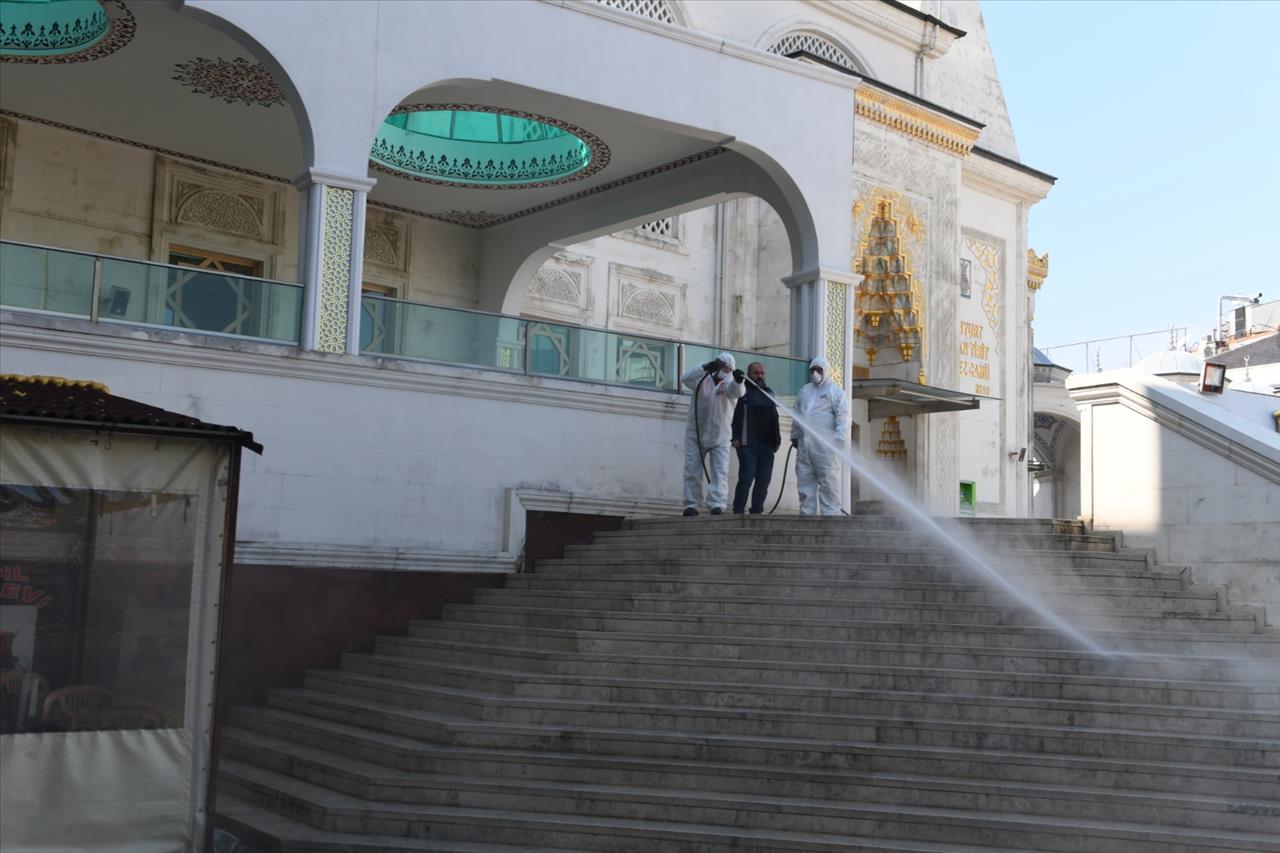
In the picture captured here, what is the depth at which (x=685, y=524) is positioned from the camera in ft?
38.5

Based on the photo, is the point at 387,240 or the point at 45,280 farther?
the point at 387,240

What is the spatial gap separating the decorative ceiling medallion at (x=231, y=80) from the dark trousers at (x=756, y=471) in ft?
19.2

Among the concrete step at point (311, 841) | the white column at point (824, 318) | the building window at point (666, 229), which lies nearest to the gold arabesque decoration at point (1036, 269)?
the building window at point (666, 229)

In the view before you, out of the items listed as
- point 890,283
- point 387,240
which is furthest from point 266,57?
point 890,283

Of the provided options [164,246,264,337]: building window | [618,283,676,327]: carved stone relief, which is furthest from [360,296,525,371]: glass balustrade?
[618,283,676,327]: carved stone relief

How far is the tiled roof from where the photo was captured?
6480 mm

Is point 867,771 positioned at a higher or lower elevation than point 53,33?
lower

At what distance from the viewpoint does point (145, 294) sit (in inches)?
425

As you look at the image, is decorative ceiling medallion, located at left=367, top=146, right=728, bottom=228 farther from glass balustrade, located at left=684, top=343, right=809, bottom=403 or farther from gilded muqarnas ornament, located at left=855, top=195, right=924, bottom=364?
gilded muqarnas ornament, located at left=855, top=195, right=924, bottom=364

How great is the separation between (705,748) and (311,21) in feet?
24.3

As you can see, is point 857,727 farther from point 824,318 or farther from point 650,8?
point 650,8

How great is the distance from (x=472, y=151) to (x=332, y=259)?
200 inches

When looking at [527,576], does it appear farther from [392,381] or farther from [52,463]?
[52,463]

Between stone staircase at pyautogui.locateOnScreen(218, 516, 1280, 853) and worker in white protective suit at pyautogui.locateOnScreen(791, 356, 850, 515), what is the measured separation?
7.33 ft
